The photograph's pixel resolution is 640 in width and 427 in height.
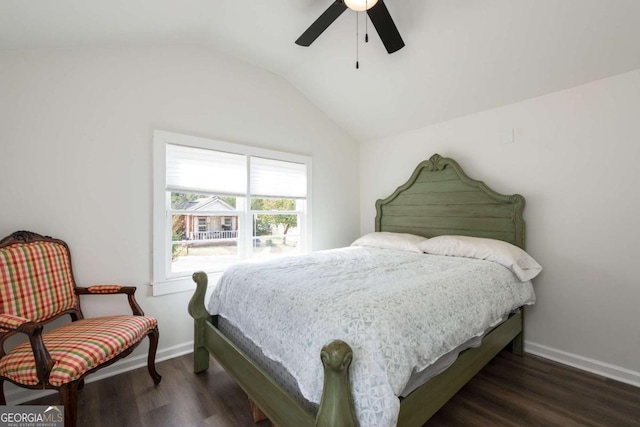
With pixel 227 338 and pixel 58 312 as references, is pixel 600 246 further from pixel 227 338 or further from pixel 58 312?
pixel 58 312

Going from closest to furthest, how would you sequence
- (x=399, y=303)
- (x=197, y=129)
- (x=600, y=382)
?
(x=399, y=303)
(x=600, y=382)
(x=197, y=129)

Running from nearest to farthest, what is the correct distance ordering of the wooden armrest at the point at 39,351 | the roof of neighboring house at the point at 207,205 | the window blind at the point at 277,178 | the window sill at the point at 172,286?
the wooden armrest at the point at 39,351
the window sill at the point at 172,286
the roof of neighboring house at the point at 207,205
the window blind at the point at 277,178

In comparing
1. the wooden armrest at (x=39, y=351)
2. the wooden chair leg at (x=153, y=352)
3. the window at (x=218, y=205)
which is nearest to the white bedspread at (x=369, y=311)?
the wooden chair leg at (x=153, y=352)

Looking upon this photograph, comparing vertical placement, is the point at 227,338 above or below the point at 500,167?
below

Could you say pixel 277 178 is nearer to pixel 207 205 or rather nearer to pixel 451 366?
pixel 207 205

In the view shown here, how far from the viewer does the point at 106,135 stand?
2.24 metres

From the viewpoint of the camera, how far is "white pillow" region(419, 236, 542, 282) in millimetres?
2244

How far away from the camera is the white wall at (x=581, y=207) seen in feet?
7.01

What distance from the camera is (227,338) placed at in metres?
1.93

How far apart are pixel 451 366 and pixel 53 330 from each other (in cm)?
245

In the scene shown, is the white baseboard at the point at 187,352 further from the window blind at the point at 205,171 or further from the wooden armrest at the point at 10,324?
the window blind at the point at 205,171

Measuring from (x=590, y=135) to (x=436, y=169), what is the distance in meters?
1.28

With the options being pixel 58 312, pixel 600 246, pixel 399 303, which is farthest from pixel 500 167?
pixel 58 312

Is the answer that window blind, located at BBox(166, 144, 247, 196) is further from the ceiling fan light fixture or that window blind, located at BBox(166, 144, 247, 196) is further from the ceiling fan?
the ceiling fan light fixture
